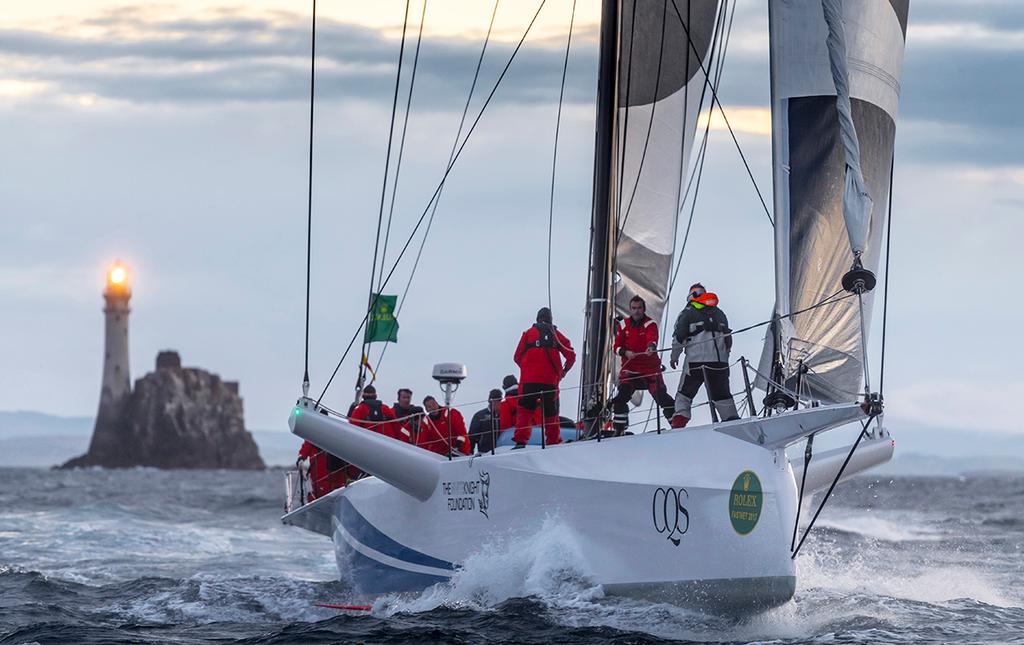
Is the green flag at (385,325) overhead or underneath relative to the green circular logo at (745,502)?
overhead

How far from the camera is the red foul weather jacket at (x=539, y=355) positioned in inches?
495

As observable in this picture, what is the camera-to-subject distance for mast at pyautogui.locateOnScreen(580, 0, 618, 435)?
1319cm

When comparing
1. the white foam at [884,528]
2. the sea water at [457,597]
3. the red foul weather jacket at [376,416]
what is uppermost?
the red foul weather jacket at [376,416]

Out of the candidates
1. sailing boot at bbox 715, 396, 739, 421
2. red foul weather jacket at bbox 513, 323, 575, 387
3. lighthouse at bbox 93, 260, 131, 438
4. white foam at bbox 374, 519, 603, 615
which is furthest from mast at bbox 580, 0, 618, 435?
lighthouse at bbox 93, 260, 131, 438

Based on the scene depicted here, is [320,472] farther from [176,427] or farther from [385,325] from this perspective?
[176,427]

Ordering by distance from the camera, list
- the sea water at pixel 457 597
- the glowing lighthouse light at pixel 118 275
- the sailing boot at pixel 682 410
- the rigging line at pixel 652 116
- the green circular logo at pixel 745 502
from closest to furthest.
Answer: the green circular logo at pixel 745 502 < the sea water at pixel 457 597 < the sailing boot at pixel 682 410 < the rigging line at pixel 652 116 < the glowing lighthouse light at pixel 118 275

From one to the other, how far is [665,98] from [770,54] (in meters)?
3.71

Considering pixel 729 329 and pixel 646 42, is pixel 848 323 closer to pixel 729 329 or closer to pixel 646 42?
pixel 729 329

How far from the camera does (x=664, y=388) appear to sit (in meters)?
11.9

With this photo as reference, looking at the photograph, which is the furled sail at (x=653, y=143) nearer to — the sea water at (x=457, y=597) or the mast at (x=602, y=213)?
the mast at (x=602, y=213)


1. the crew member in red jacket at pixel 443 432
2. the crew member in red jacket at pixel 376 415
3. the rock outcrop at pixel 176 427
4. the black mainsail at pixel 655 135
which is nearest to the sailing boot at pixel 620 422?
the crew member in red jacket at pixel 443 432

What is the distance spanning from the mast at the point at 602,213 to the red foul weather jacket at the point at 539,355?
542 mm

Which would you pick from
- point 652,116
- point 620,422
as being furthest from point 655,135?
point 620,422

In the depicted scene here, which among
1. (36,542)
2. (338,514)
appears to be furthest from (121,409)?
(338,514)
